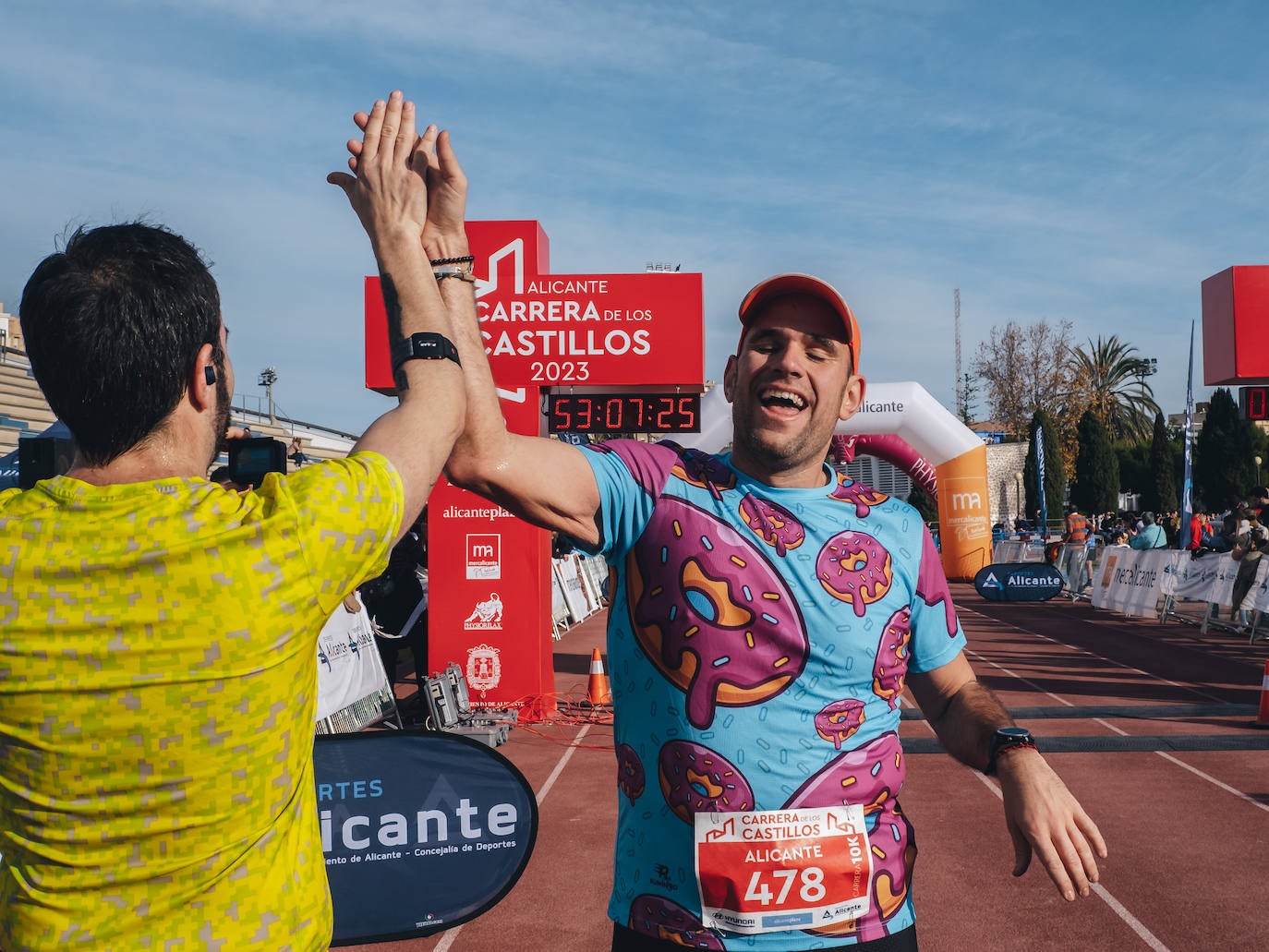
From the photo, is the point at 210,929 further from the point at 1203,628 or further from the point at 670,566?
the point at 1203,628

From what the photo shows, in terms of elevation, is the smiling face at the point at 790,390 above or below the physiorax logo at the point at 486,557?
above

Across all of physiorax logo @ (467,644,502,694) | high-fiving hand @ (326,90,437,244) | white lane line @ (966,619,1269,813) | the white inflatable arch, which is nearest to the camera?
high-fiving hand @ (326,90,437,244)

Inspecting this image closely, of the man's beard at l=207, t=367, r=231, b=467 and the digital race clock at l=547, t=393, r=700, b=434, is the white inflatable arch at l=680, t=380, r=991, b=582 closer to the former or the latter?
the digital race clock at l=547, t=393, r=700, b=434

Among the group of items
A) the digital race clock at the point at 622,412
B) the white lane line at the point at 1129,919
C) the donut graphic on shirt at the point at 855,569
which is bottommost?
the white lane line at the point at 1129,919

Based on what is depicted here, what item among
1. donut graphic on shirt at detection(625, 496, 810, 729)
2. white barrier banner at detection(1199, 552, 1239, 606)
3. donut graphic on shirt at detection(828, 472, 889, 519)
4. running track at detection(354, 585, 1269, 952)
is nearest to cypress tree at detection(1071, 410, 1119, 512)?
white barrier banner at detection(1199, 552, 1239, 606)

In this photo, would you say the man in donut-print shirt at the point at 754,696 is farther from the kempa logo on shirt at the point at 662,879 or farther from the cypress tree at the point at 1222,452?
the cypress tree at the point at 1222,452

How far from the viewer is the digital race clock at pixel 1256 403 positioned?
12984 mm

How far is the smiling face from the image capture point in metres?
2.33

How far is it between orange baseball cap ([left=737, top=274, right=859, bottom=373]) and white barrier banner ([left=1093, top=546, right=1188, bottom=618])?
56.9 ft

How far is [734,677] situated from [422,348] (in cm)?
91

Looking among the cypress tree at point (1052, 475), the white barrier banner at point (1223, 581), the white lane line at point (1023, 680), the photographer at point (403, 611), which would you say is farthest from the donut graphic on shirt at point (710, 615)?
the cypress tree at point (1052, 475)

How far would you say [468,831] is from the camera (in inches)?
99.0

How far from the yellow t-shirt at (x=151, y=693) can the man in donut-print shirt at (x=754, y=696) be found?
527mm

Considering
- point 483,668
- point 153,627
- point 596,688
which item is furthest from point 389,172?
point 596,688
